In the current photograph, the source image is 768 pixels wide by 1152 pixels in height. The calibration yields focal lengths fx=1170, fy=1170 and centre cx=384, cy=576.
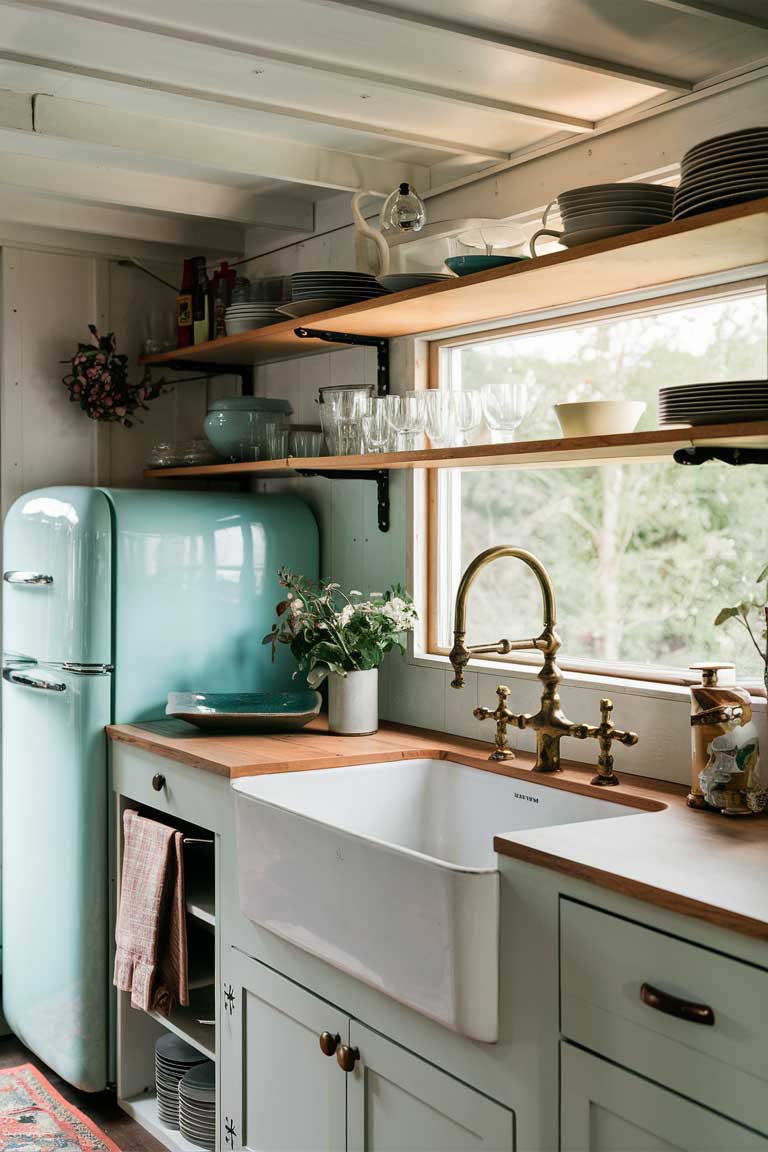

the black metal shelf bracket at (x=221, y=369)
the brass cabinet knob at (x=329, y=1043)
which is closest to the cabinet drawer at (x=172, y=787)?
the brass cabinet knob at (x=329, y=1043)

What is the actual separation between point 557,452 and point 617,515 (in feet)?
2.42

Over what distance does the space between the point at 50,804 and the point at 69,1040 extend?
62 centimetres

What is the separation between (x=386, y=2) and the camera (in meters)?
1.99

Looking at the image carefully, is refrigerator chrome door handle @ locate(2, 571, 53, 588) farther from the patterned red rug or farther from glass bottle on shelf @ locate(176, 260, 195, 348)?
the patterned red rug

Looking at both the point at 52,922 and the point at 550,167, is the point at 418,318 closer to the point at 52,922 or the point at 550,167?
the point at 550,167

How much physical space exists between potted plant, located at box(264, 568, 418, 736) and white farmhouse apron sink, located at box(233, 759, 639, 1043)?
10.8 inches

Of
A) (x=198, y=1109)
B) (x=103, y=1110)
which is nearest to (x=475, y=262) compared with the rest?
(x=198, y=1109)

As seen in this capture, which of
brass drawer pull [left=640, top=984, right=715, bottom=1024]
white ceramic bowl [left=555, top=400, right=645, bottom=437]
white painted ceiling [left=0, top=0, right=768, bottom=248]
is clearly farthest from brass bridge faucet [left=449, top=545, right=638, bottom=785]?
white painted ceiling [left=0, top=0, right=768, bottom=248]

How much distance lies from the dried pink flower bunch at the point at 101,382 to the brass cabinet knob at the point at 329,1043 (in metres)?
2.17

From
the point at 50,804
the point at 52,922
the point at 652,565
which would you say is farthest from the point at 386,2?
the point at 52,922

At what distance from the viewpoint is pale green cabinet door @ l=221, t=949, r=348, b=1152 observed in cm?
215

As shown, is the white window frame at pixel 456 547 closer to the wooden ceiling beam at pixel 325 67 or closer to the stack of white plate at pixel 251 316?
the wooden ceiling beam at pixel 325 67

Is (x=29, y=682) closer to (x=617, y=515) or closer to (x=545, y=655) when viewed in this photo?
(x=545, y=655)

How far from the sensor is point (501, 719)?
2.47 m
